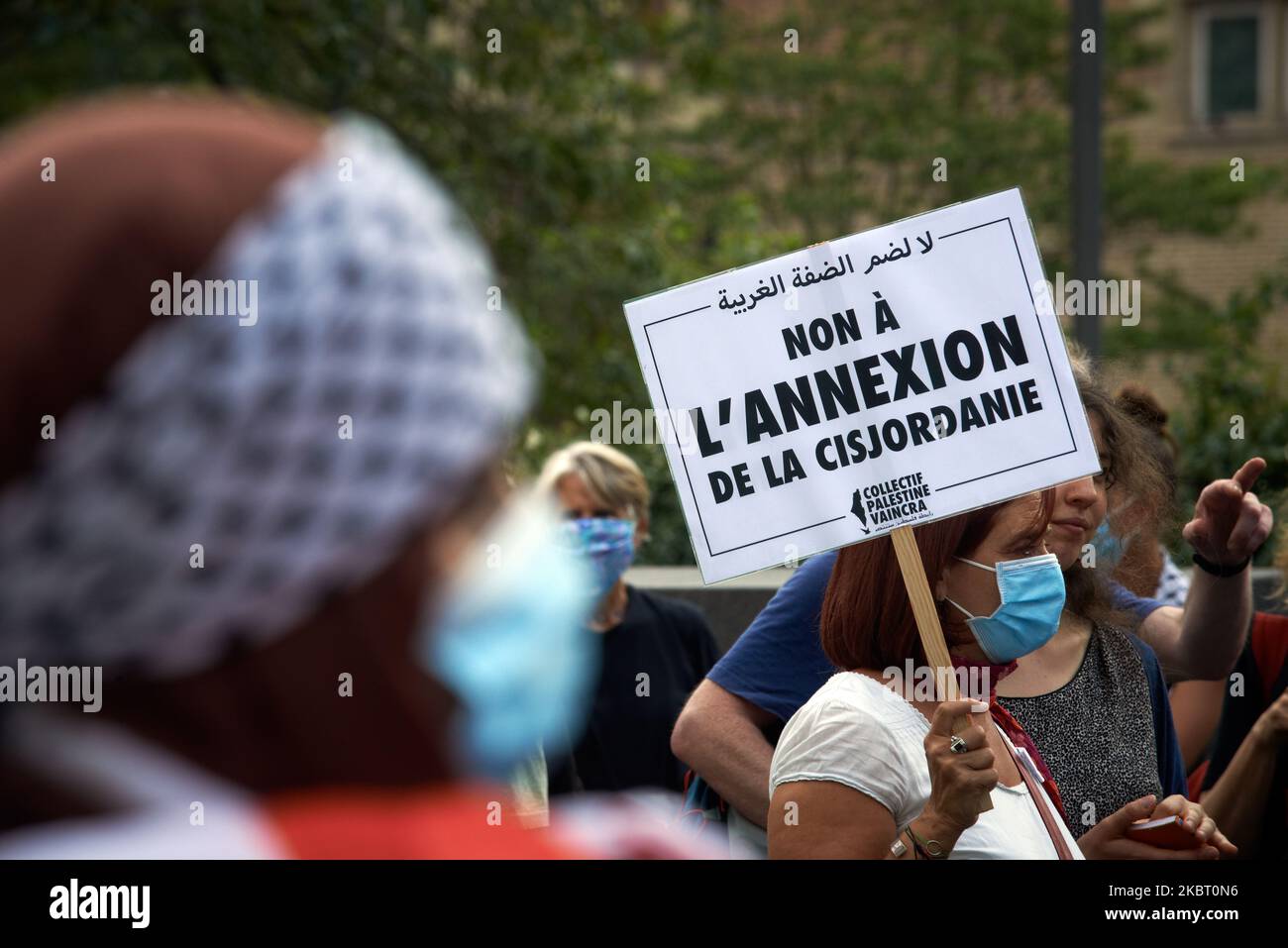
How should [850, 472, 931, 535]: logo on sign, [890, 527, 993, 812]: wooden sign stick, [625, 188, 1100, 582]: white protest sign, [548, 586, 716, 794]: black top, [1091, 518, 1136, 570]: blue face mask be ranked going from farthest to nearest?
1. [548, 586, 716, 794]: black top
2. [1091, 518, 1136, 570]: blue face mask
3. [625, 188, 1100, 582]: white protest sign
4. [850, 472, 931, 535]: logo on sign
5. [890, 527, 993, 812]: wooden sign stick

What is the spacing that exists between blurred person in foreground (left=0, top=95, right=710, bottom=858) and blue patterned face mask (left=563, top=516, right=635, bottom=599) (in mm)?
4112

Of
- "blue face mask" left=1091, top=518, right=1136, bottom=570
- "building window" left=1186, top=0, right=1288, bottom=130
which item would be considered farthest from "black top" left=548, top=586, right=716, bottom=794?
"building window" left=1186, top=0, right=1288, bottom=130

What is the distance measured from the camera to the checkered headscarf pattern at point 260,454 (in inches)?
32.8

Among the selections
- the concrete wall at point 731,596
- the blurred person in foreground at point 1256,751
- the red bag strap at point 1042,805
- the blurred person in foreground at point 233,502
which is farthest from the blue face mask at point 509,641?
the concrete wall at point 731,596

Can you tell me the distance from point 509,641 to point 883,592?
214 centimetres

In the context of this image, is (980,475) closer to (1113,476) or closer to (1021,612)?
(1021,612)

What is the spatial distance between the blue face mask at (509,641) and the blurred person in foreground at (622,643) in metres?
3.55

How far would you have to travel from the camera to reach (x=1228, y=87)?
23.3 m

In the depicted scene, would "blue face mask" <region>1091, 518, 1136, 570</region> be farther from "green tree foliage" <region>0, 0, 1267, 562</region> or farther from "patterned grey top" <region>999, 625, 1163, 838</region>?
"green tree foliage" <region>0, 0, 1267, 562</region>

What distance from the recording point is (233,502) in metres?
0.85

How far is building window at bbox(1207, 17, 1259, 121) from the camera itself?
23281 millimetres

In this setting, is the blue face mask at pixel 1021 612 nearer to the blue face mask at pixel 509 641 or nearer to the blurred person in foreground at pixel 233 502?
the blue face mask at pixel 509 641

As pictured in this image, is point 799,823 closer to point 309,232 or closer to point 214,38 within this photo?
point 309,232
